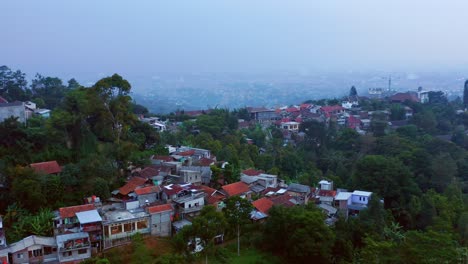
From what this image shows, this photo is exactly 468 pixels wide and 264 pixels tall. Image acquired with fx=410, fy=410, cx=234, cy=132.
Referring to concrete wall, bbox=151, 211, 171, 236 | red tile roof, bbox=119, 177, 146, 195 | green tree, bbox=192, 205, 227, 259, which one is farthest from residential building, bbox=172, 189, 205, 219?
green tree, bbox=192, 205, 227, 259

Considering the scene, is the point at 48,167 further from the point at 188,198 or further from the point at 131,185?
the point at 188,198

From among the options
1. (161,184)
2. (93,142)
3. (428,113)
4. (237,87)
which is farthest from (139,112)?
(237,87)

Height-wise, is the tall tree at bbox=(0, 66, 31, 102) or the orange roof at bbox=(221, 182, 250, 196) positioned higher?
the tall tree at bbox=(0, 66, 31, 102)

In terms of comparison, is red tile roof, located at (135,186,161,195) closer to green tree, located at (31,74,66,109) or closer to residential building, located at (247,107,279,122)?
green tree, located at (31,74,66,109)

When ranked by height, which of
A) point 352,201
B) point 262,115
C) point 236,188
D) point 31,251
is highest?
point 262,115

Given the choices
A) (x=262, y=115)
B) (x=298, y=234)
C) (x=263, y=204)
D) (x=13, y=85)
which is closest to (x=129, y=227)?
(x=263, y=204)

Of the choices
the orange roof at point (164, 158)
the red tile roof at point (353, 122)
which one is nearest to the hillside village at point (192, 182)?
the orange roof at point (164, 158)
